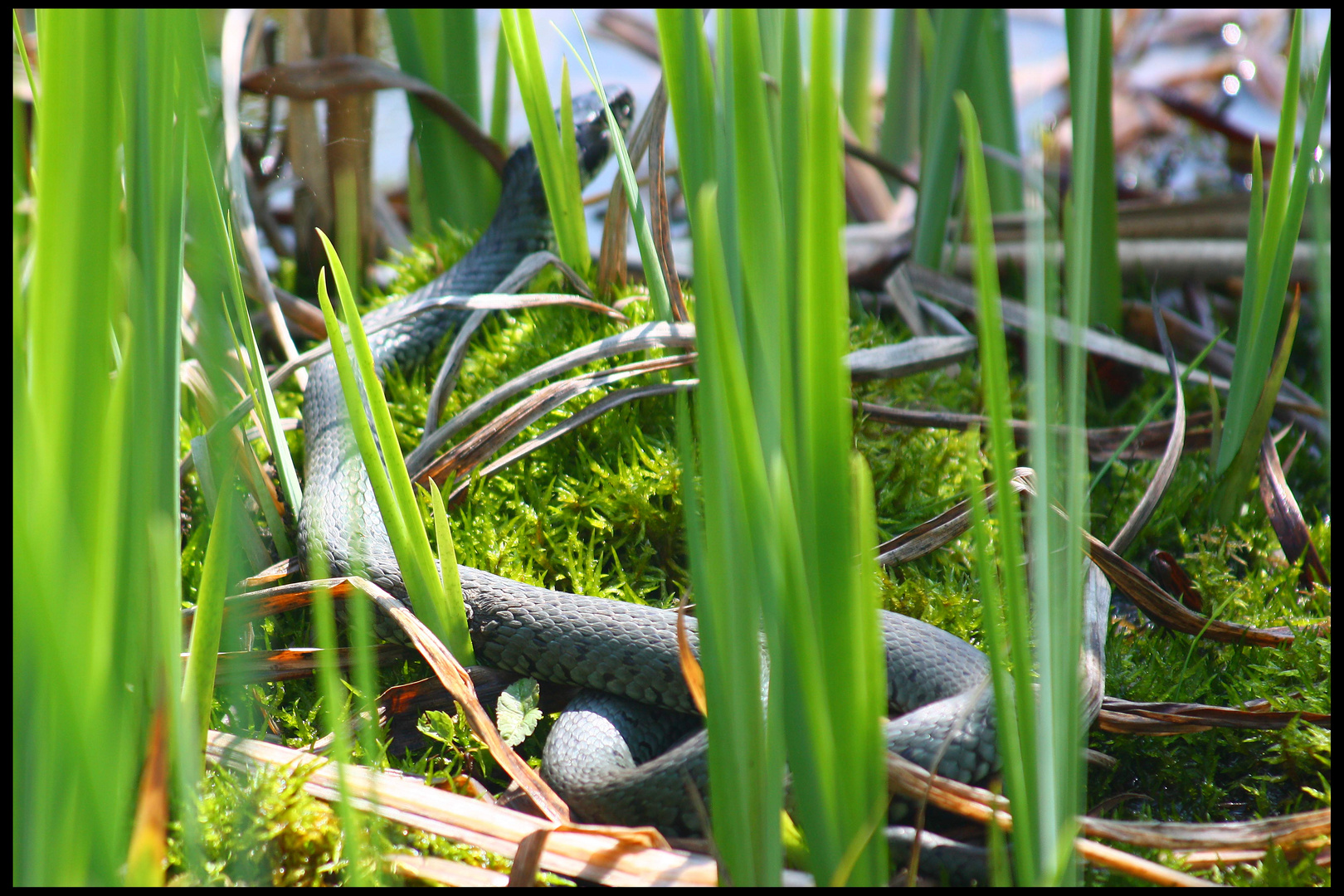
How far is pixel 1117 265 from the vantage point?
235 centimetres

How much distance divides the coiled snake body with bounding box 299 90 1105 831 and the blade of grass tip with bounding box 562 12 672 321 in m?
0.56

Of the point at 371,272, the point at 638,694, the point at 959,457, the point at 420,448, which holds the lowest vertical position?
the point at 638,694

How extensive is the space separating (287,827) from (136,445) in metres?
0.51

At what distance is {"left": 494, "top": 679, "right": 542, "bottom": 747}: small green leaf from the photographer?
127 cm

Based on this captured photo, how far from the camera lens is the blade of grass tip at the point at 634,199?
1282mm

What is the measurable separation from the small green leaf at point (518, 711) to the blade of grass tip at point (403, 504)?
9 cm

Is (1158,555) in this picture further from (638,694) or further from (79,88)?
(79,88)

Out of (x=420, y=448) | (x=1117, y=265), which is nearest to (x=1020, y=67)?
(x=1117, y=265)

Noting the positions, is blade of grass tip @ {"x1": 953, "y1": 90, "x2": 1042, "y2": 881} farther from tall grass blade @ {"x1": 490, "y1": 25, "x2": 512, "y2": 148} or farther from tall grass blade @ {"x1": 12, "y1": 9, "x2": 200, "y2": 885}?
tall grass blade @ {"x1": 490, "y1": 25, "x2": 512, "y2": 148}

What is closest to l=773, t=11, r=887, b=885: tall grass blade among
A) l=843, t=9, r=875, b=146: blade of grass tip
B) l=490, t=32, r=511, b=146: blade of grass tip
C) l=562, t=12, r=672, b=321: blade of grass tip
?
l=562, t=12, r=672, b=321: blade of grass tip

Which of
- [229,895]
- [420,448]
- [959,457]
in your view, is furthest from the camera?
[959,457]

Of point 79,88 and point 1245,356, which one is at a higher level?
point 79,88

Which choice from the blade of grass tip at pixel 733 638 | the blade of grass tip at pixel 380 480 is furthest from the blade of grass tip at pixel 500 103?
the blade of grass tip at pixel 733 638

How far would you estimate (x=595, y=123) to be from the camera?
9.80 feet
